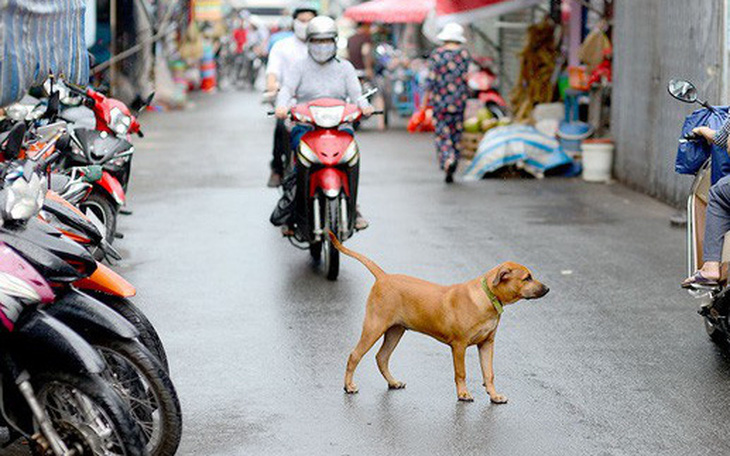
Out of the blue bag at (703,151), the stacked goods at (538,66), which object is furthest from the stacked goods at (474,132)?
the blue bag at (703,151)

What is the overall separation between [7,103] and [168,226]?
7580 mm

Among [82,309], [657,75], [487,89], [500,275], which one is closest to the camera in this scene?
[82,309]

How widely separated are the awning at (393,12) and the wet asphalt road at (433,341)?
38.4 feet

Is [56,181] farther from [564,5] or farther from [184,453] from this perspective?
[564,5]

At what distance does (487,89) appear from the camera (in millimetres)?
22688

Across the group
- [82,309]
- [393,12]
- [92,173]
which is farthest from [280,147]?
[393,12]

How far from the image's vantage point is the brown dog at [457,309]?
20.6 feet

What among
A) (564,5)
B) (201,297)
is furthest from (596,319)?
(564,5)

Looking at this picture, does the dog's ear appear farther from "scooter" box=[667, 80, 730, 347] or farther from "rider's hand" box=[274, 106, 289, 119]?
"rider's hand" box=[274, 106, 289, 119]

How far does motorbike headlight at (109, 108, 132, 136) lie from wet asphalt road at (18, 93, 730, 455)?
40.2 inches

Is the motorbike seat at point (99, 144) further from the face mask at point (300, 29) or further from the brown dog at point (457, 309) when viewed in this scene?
the brown dog at point (457, 309)

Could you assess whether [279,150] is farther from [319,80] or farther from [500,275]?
[500,275]

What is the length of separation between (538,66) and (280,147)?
8.37m

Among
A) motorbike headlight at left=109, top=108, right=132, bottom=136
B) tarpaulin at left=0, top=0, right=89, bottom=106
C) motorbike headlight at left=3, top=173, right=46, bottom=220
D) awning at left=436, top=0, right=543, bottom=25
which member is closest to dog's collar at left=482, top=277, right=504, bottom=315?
tarpaulin at left=0, top=0, right=89, bottom=106
